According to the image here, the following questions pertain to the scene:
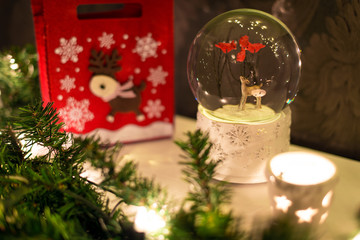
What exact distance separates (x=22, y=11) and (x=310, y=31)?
769 millimetres

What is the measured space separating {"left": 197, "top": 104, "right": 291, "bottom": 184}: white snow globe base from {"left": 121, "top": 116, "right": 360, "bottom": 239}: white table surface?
2 cm

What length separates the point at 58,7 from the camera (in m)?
0.58

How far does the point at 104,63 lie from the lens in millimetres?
635

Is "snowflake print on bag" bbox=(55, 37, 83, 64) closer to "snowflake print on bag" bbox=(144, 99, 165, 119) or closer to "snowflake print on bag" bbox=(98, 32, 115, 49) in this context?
"snowflake print on bag" bbox=(98, 32, 115, 49)

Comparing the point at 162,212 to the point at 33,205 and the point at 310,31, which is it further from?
the point at 310,31

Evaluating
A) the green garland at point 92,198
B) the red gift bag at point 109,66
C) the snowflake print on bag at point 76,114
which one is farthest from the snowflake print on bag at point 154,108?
the green garland at point 92,198

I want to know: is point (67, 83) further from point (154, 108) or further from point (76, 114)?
point (154, 108)

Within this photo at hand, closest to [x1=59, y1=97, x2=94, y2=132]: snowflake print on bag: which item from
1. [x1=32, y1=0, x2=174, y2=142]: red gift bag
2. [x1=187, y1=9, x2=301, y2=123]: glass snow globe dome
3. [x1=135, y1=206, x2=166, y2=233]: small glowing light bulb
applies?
[x1=32, y1=0, x2=174, y2=142]: red gift bag

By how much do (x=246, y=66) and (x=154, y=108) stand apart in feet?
0.75

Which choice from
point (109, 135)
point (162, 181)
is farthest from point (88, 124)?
point (162, 181)

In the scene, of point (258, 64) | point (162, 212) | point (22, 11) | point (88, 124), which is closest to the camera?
point (162, 212)

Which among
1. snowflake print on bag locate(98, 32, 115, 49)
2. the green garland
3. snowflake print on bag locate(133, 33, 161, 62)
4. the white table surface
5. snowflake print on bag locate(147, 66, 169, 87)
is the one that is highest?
snowflake print on bag locate(98, 32, 115, 49)

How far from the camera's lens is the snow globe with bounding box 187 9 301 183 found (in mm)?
533

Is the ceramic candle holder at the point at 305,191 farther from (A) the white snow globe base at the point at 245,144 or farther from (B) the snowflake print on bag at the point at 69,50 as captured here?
(B) the snowflake print on bag at the point at 69,50
